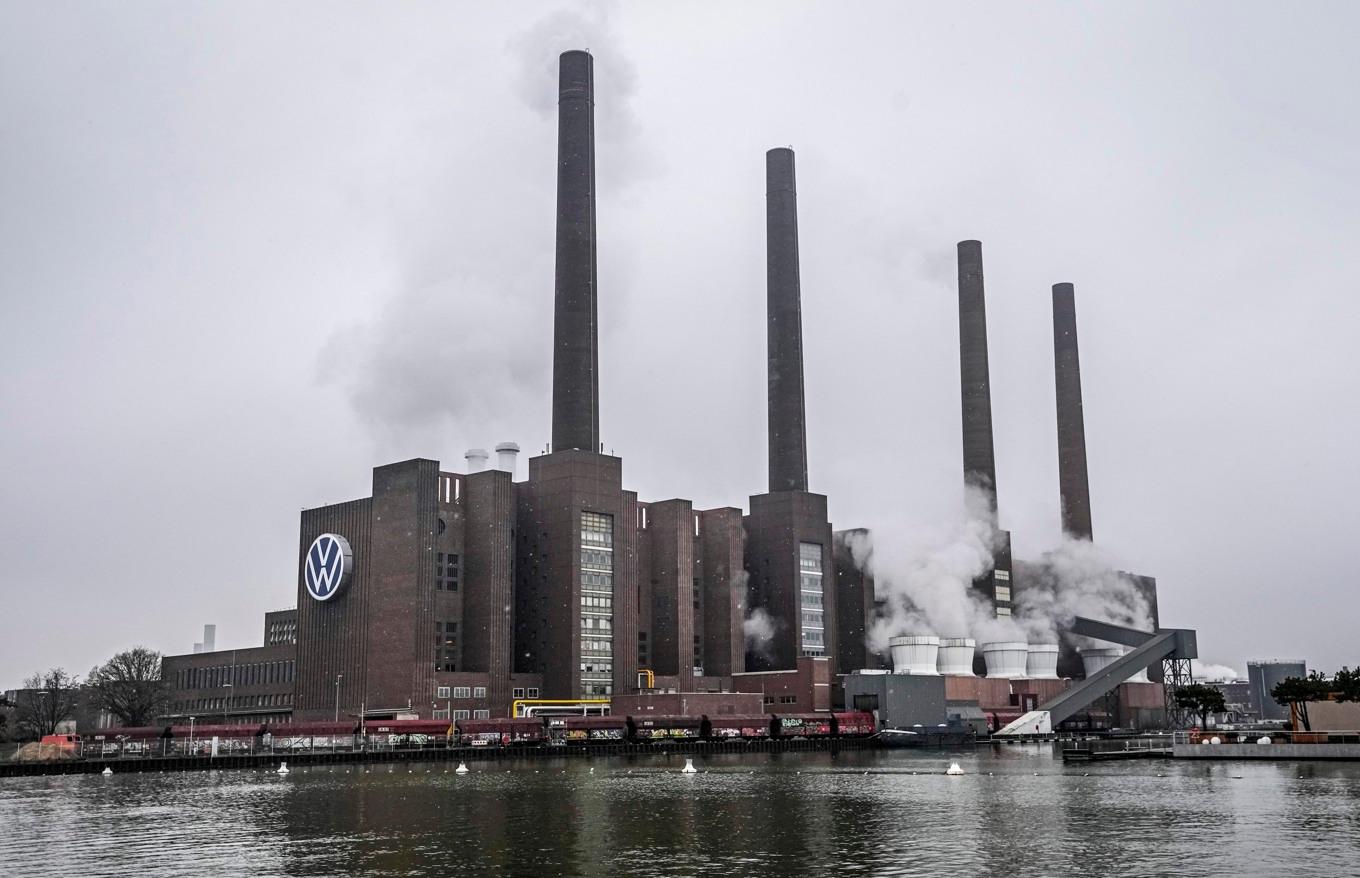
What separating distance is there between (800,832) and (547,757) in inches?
2989

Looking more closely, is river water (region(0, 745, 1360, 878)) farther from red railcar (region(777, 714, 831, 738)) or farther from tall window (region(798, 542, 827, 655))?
tall window (region(798, 542, 827, 655))

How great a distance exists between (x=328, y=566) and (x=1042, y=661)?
101880mm

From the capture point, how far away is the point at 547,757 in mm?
125562

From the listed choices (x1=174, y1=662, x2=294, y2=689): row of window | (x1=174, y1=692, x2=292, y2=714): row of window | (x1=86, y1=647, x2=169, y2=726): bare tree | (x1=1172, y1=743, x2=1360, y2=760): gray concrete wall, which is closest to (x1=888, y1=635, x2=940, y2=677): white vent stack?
(x1=1172, y1=743, x2=1360, y2=760): gray concrete wall

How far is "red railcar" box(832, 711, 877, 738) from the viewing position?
15606 cm

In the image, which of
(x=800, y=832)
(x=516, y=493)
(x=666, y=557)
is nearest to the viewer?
(x=800, y=832)

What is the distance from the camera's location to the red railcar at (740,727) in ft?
479

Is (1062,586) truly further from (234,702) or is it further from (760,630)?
(234,702)

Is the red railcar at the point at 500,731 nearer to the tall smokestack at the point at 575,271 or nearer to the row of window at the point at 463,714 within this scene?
the row of window at the point at 463,714

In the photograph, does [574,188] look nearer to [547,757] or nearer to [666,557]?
[666,557]

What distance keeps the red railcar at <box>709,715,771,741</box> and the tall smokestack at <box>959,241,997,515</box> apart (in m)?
48.3

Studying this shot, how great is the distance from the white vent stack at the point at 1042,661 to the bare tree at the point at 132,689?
12038 cm

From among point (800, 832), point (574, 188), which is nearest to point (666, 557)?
point (574, 188)

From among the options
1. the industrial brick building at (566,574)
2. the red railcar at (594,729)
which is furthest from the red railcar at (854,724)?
the red railcar at (594,729)
